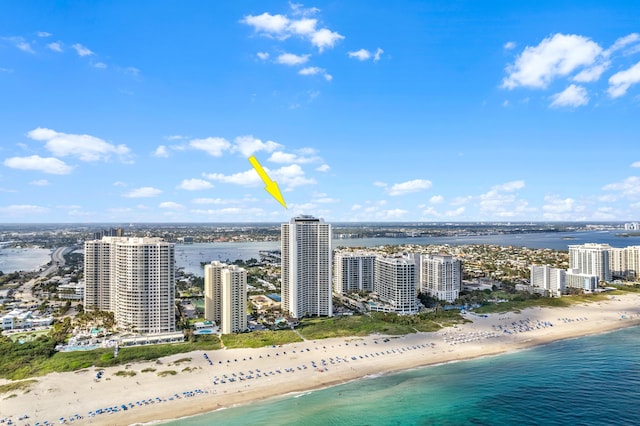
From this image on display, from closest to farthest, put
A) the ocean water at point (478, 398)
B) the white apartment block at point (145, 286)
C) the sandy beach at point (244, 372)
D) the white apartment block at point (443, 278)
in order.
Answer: the ocean water at point (478, 398)
the sandy beach at point (244, 372)
the white apartment block at point (145, 286)
the white apartment block at point (443, 278)

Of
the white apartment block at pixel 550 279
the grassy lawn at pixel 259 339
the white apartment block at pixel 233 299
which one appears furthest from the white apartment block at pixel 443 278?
the white apartment block at pixel 233 299

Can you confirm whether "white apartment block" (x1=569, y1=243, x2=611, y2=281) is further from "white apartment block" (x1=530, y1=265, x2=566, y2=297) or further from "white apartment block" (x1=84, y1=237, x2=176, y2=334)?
"white apartment block" (x1=84, y1=237, x2=176, y2=334)

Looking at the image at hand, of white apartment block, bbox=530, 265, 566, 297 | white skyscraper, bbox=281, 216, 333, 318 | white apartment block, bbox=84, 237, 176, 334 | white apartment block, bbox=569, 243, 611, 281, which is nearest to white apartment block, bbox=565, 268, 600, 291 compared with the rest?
white apartment block, bbox=530, 265, 566, 297

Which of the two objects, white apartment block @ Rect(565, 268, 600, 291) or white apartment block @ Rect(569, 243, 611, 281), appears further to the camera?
white apartment block @ Rect(569, 243, 611, 281)

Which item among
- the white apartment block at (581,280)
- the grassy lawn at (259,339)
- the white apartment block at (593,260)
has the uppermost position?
the white apartment block at (593,260)

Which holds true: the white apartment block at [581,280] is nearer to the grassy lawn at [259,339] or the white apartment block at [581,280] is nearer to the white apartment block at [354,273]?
the white apartment block at [354,273]

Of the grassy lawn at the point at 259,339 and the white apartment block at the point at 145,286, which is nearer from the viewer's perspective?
the grassy lawn at the point at 259,339

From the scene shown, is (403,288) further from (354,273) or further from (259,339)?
(259,339)
